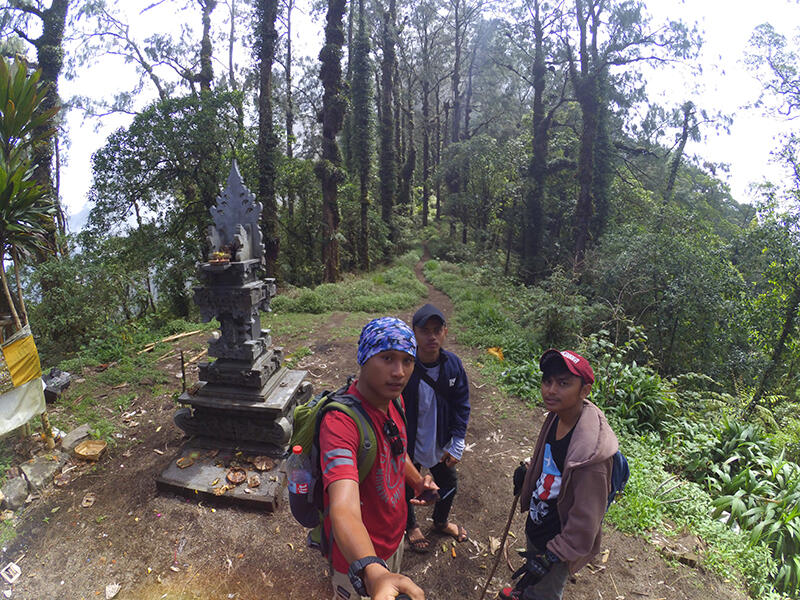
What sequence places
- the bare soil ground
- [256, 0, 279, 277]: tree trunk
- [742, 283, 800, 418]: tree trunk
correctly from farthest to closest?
[256, 0, 279, 277]: tree trunk < [742, 283, 800, 418]: tree trunk < the bare soil ground

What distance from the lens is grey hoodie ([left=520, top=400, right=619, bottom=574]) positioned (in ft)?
6.07

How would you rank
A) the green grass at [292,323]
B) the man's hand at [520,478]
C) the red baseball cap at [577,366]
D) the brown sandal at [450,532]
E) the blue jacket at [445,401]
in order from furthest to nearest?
the green grass at [292,323], the brown sandal at [450,532], the blue jacket at [445,401], the man's hand at [520,478], the red baseball cap at [577,366]

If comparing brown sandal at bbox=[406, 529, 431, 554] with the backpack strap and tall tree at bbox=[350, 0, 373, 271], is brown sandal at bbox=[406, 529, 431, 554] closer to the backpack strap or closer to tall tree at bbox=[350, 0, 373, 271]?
the backpack strap

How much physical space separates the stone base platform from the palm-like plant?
2303mm

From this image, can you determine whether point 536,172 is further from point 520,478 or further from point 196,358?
point 520,478

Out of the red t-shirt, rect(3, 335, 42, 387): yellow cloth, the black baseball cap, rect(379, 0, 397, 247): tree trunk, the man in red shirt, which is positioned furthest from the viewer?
rect(379, 0, 397, 247): tree trunk

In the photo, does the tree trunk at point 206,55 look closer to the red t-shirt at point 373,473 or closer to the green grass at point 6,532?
the green grass at point 6,532

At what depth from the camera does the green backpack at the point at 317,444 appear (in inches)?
63.6

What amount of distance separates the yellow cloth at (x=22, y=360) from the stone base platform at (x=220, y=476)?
1.76 metres

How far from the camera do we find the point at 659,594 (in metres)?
3.02

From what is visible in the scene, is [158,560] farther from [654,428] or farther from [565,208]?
[565,208]

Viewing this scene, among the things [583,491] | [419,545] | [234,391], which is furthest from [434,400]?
[234,391]

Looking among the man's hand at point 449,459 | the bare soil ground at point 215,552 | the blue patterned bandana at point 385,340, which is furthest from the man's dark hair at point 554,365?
the bare soil ground at point 215,552

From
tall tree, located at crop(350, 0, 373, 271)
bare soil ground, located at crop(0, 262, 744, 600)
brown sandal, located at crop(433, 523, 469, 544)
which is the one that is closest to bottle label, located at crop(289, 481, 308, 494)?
bare soil ground, located at crop(0, 262, 744, 600)
